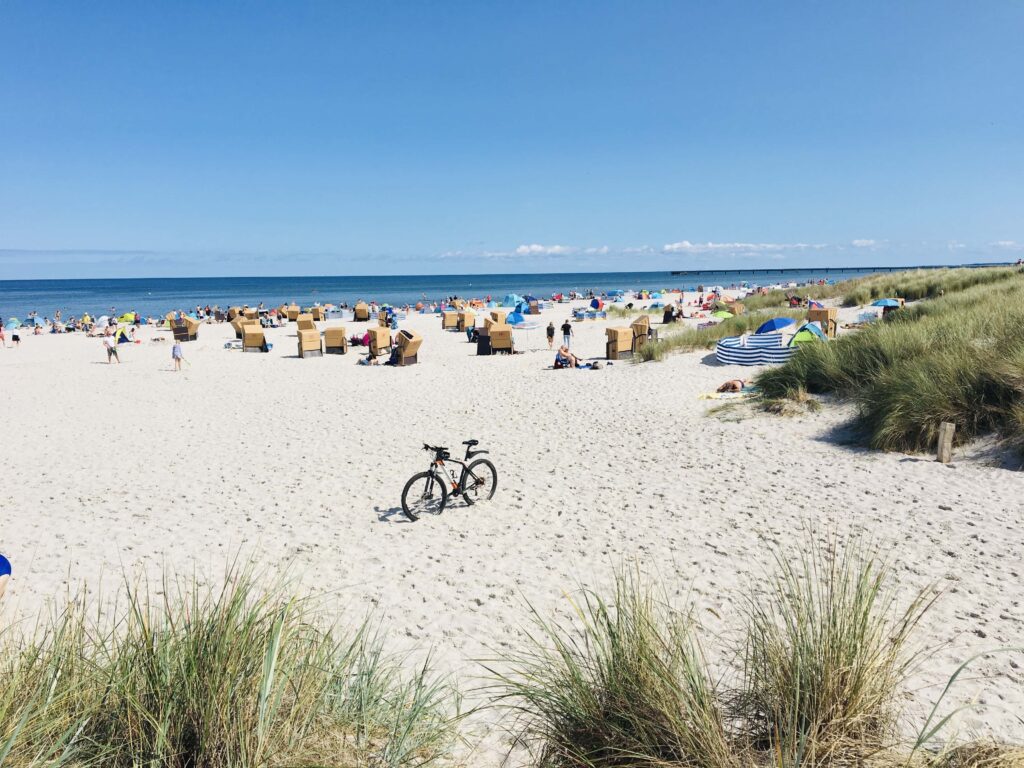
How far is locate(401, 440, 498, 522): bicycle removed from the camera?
596 cm

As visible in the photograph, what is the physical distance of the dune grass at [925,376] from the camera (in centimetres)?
692

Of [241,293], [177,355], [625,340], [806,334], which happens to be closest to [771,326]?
[806,334]

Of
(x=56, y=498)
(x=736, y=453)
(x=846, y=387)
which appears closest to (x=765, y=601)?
(x=736, y=453)

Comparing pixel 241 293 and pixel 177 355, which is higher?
pixel 241 293

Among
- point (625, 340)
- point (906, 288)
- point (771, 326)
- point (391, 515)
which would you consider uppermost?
point (906, 288)

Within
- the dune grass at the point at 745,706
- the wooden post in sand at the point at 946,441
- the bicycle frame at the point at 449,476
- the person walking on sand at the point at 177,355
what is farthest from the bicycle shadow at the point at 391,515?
the person walking on sand at the point at 177,355

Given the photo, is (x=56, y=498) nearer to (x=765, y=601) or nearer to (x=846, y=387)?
(x=765, y=601)

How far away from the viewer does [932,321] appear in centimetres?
993

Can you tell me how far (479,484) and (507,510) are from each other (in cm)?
39

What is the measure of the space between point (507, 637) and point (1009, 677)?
2.72 metres

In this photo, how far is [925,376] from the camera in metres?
7.43

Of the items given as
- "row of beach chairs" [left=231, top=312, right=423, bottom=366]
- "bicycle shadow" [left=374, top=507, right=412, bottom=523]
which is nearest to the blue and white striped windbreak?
"row of beach chairs" [left=231, top=312, right=423, bottom=366]

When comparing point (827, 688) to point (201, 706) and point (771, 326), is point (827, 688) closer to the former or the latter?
point (201, 706)

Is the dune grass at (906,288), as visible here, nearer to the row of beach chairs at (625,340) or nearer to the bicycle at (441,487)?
the row of beach chairs at (625,340)
